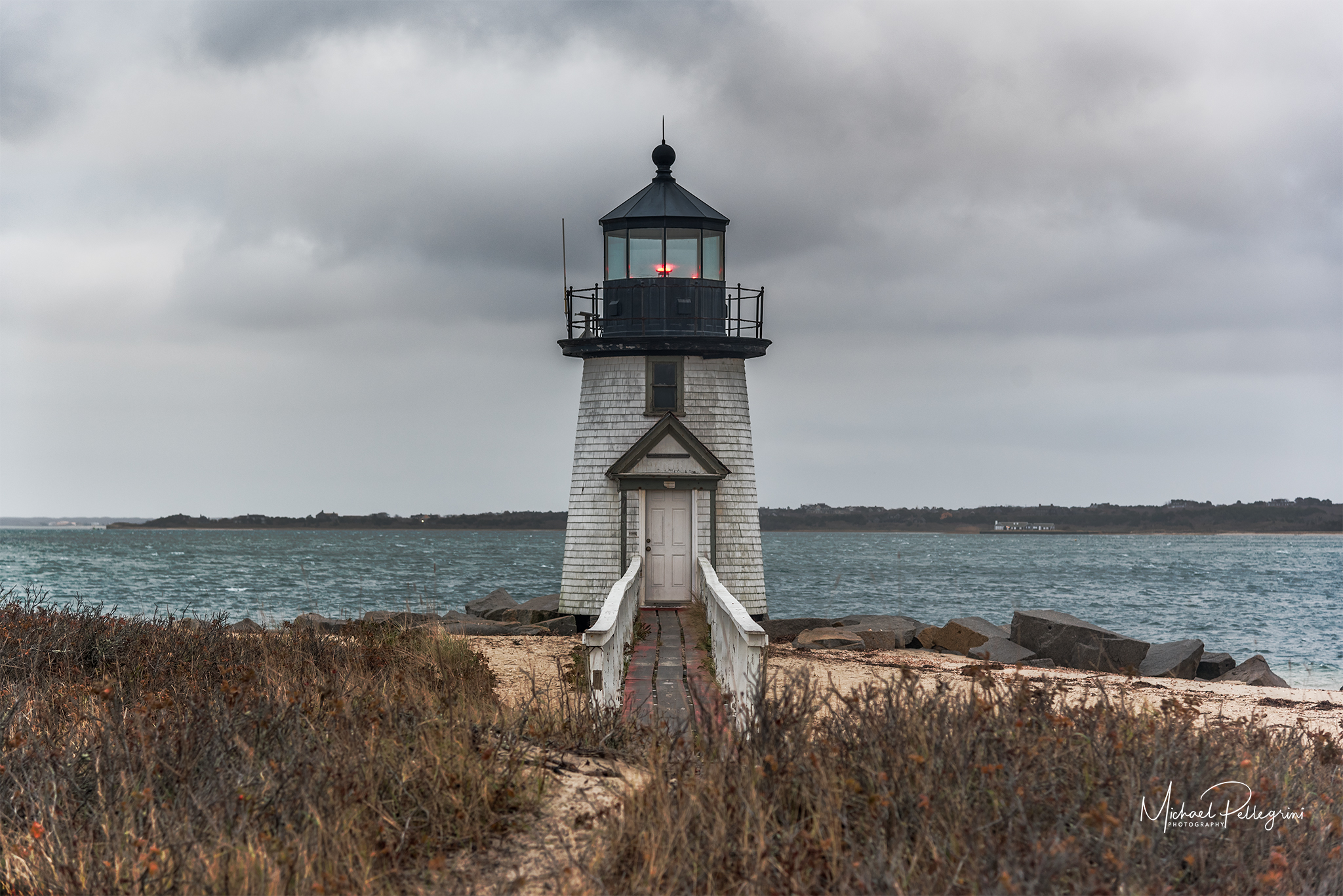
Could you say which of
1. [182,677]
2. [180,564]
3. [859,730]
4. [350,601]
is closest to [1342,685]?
[859,730]

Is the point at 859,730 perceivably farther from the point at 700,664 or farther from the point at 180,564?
the point at 180,564

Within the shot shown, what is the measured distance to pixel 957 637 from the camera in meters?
19.8

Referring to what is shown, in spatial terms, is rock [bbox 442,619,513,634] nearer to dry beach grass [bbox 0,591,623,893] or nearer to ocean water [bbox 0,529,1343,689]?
ocean water [bbox 0,529,1343,689]

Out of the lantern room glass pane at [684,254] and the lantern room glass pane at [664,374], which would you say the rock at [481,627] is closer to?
the lantern room glass pane at [664,374]

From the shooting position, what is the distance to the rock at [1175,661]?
16.7 meters

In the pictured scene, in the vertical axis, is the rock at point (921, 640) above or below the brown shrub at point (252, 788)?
below

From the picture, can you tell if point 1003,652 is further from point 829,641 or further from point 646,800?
point 646,800

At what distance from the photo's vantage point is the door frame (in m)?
17.3

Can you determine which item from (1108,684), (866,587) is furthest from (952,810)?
(866,587)

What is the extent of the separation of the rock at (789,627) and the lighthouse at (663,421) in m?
2.22

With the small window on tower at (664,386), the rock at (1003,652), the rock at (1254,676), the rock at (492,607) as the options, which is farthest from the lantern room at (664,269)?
the rock at (1254,676)

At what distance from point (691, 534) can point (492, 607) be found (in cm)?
1093

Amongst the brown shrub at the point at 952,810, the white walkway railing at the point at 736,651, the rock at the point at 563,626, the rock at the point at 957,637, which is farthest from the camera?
the rock at the point at 957,637

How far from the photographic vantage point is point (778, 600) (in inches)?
1527
